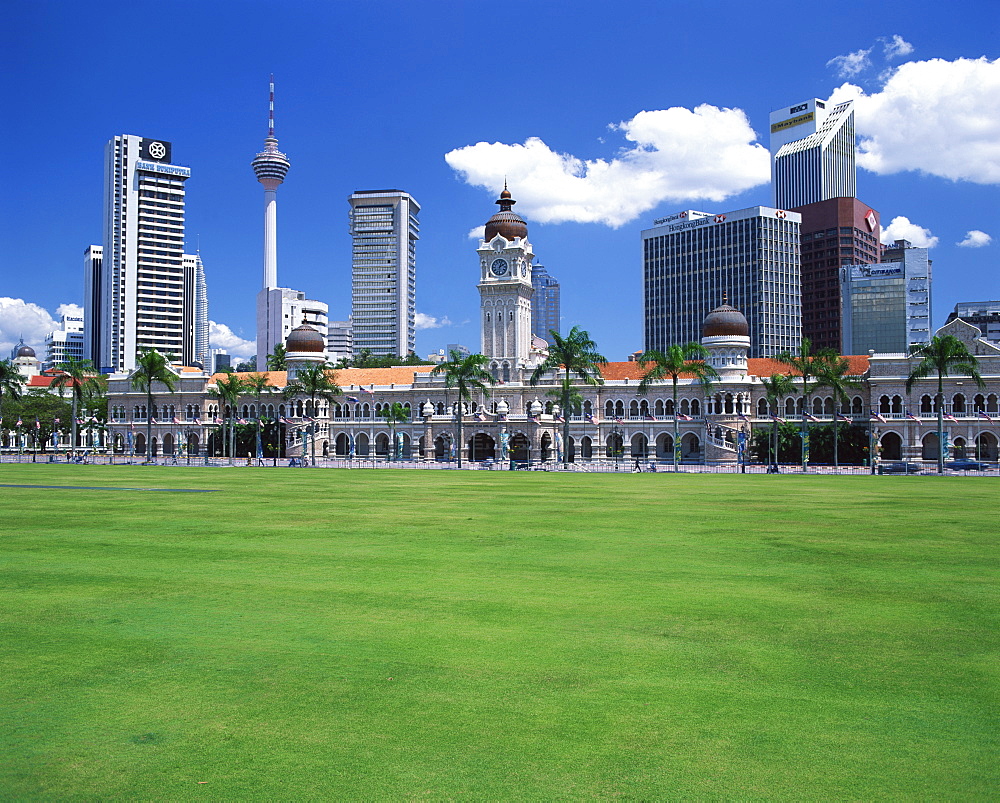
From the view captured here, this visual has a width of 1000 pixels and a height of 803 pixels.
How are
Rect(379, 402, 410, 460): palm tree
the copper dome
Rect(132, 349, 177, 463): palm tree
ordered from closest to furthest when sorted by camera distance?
Rect(132, 349, 177, 463): palm tree < the copper dome < Rect(379, 402, 410, 460): palm tree

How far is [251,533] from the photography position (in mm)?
24844

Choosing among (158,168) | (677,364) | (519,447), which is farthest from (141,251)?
(677,364)

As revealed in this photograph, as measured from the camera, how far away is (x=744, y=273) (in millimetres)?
185375

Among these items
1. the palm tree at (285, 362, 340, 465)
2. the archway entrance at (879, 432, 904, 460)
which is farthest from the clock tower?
the archway entrance at (879, 432, 904, 460)

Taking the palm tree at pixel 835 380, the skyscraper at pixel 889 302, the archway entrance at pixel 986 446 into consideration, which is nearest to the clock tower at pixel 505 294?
the palm tree at pixel 835 380

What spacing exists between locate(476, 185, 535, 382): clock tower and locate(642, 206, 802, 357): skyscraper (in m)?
86.4

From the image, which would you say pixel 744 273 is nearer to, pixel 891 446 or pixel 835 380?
pixel 891 446

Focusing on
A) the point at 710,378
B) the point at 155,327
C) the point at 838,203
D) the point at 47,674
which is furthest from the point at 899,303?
the point at 47,674

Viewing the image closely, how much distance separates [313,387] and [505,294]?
26159 mm

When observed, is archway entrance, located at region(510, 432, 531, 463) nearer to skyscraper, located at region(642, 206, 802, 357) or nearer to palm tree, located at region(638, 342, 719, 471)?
palm tree, located at region(638, 342, 719, 471)

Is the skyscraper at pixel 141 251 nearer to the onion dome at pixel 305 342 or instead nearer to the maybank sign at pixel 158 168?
the maybank sign at pixel 158 168

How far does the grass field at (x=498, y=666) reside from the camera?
813 cm

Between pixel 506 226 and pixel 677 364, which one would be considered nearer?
pixel 677 364

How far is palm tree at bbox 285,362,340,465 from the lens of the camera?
332ft
